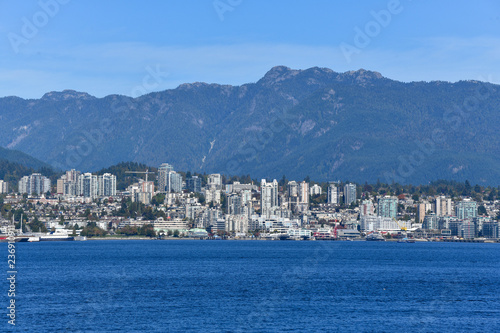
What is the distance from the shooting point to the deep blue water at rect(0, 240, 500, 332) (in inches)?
1838

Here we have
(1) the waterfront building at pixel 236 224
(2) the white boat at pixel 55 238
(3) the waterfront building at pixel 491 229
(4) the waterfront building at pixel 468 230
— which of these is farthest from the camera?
(1) the waterfront building at pixel 236 224

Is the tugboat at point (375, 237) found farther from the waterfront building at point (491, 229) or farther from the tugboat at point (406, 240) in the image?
the waterfront building at point (491, 229)

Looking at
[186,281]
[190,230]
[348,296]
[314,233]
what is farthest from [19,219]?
[348,296]

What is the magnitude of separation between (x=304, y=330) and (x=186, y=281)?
24.5 meters

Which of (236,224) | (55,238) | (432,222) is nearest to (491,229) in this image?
(432,222)

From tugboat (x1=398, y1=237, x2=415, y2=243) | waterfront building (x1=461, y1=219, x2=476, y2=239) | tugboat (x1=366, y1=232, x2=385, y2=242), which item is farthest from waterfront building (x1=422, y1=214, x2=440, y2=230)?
tugboat (x1=366, y1=232, x2=385, y2=242)

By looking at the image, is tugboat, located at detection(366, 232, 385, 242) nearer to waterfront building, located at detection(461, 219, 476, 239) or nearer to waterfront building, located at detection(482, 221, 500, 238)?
waterfront building, located at detection(461, 219, 476, 239)

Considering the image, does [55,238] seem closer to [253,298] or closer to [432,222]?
[432,222]

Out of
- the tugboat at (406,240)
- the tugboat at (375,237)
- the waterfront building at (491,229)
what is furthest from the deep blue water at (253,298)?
the waterfront building at (491,229)

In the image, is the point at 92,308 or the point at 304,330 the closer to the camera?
the point at 304,330

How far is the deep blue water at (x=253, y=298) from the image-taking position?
4669 cm

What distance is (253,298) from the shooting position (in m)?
57.4

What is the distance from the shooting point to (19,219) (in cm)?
18862

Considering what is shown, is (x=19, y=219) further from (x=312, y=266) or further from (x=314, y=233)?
(x=312, y=266)
